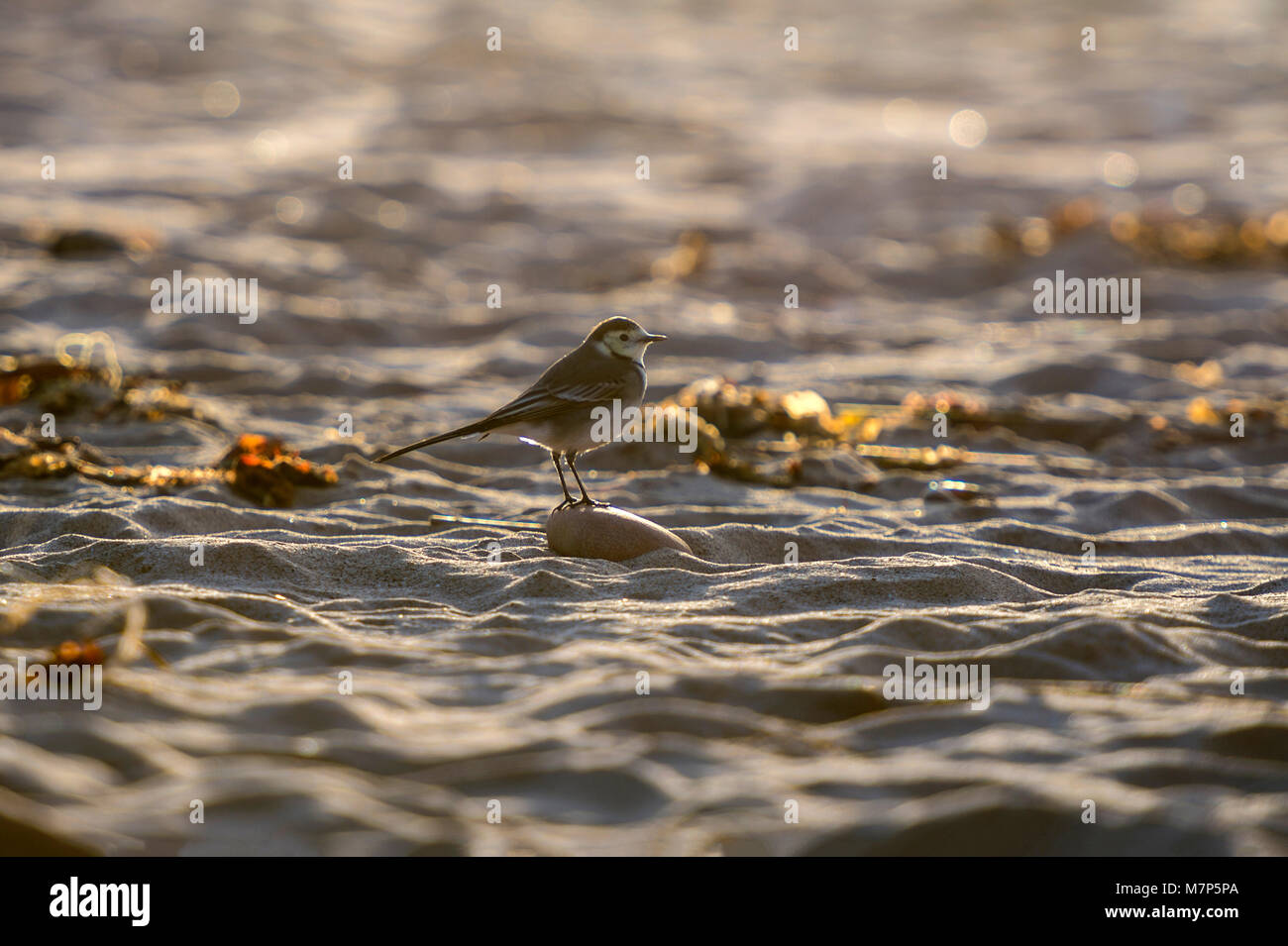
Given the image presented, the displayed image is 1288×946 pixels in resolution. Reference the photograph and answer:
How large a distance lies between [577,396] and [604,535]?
2.20 ft

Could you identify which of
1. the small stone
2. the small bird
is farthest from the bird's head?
the small stone

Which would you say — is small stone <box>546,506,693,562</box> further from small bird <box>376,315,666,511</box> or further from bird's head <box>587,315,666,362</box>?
bird's head <box>587,315,666,362</box>

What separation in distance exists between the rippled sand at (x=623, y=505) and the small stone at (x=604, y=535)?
127 millimetres

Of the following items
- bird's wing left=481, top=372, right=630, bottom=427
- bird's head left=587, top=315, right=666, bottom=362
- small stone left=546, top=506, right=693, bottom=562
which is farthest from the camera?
bird's head left=587, top=315, right=666, bottom=362

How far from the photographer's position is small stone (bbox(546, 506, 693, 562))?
5.03 meters

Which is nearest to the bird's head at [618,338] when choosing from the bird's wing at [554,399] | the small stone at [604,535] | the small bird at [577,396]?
the small bird at [577,396]

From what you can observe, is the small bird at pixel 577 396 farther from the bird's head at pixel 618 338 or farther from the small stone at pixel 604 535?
the small stone at pixel 604 535

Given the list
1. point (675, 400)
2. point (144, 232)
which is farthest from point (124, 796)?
point (144, 232)

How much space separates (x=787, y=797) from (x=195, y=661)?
1.91 m

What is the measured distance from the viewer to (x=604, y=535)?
16.5ft

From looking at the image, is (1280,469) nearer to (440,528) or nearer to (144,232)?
(440,528)

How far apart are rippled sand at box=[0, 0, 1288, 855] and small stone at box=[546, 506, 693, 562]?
0.13 metres

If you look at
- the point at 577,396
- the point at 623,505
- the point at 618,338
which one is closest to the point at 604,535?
the point at 577,396

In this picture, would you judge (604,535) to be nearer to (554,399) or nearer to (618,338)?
(554,399)
